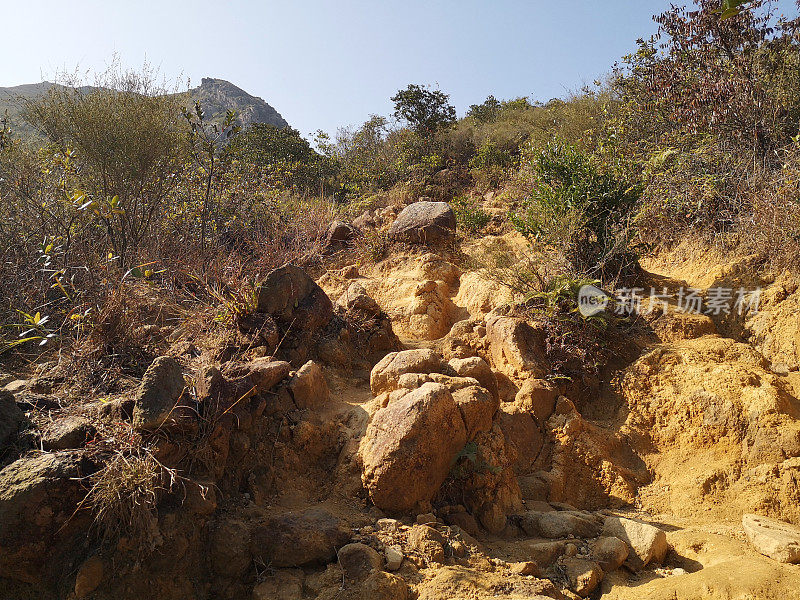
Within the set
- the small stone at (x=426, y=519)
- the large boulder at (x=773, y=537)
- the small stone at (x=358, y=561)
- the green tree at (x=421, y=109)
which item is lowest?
the small stone at (x=358, y=561)

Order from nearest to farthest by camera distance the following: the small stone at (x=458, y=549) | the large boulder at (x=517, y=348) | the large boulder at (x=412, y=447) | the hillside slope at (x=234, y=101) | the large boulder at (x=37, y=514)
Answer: the large boulder at (x=37, y=514)
the small stone at (x=458, y=549)
the large boulder at (x=412, y=447)
the large boulder at (x=517, y=348)
the hillside slope at (x=234, y=101)

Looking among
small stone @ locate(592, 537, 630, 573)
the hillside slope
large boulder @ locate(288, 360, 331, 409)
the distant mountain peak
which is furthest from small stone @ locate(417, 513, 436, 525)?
the distant mountain peak

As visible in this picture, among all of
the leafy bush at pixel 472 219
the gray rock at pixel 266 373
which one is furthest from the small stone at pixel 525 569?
the leafy bush at pixel 472 219

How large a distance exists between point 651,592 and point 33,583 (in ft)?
10.3

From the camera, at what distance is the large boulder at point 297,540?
9.36 ft

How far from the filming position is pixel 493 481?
3.46 metres

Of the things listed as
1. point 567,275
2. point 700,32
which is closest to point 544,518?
point 567,275

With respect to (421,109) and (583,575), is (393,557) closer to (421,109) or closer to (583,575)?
(583,575)

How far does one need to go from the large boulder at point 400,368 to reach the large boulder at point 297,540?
1239 millimetres

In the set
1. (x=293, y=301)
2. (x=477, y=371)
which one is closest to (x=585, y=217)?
(x=477, y=371)

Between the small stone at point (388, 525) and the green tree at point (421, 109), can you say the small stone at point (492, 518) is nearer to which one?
the small stone at point (388, 525)

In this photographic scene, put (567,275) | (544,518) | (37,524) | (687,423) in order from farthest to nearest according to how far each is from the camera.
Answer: (567,275)
(687,423)
(544,518)
(37,524)

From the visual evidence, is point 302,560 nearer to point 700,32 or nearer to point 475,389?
point 475,389

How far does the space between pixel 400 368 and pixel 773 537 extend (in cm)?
253
